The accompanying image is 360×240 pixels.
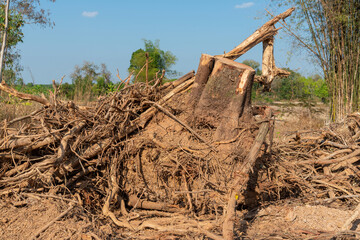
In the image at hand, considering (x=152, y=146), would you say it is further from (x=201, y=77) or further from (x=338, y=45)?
(x=338, y=45)

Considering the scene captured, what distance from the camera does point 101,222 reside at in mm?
3318

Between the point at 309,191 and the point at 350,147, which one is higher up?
the point at 350,147

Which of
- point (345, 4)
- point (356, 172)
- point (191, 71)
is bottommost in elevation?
point (356, 172)

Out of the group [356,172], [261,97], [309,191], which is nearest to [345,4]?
[261,97]

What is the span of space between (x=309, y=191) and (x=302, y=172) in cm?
32

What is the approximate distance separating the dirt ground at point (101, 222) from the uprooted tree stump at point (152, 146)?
0.22m

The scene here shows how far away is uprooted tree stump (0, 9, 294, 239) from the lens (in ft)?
11.6

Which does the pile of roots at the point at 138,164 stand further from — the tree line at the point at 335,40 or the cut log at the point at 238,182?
the tree line at the point at 335,40

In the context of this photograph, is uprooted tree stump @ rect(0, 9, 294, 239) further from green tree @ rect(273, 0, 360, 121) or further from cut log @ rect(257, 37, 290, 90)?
green tree @ rect(273, 0, 360, 121)

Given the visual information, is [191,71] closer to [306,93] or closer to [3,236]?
[3,236]

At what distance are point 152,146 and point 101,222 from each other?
963mm

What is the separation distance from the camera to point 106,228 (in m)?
3.18

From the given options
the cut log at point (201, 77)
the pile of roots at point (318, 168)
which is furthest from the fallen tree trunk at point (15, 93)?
the pile of roots at point (318, 168)

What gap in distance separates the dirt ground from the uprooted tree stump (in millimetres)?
215
